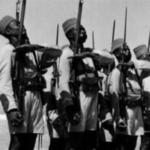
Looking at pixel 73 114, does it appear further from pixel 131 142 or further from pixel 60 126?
pixel 131 142

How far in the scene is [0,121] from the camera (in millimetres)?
14867

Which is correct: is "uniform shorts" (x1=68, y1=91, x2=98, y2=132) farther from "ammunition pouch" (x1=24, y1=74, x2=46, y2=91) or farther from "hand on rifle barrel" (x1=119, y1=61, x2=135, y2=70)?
"hand on rifle barrel" (x1=119, y1=61, x2=135, y2=70)

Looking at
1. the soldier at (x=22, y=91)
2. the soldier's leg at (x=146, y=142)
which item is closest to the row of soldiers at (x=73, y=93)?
the soldier at (x=22, y=91)

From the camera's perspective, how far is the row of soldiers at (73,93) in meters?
8.99

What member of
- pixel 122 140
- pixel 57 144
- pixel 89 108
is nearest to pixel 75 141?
pixel 89 108

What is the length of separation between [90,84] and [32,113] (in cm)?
88

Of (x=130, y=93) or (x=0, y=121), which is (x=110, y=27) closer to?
(x=0, y=121)

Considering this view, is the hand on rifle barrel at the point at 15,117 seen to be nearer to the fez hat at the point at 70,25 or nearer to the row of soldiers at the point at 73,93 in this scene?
the row of soldiers at the point at 73,93

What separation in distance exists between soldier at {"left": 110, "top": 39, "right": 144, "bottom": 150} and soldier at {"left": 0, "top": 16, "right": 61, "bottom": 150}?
1.63 meters

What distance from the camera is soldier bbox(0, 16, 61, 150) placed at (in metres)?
8.89

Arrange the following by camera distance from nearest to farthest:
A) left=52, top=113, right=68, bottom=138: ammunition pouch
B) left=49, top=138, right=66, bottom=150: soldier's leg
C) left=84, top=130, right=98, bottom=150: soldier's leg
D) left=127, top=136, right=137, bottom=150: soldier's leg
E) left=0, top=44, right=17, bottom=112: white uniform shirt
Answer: left=0, top=44, right=17, bottom=112: white uniform shirt < left=84, top=130, right=98, bottom=150: soldier's leg < left=52, top=113, right=68, bottom=138: ammunition pouch < left=49, top=138, right=66, bottom=150: soldier's leg < left=127, top=136, right=137, bottom=150: soldier's leg

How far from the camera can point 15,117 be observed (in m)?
8.84

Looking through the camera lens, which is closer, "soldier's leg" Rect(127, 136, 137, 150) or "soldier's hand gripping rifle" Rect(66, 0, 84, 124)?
"soldier's hand gripping rifle" Rect(66, 0, 84, 124)

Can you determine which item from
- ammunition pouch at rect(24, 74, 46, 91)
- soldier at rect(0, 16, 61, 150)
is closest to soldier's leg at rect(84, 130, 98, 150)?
soldier at rect(0, 16, 61, 150)
